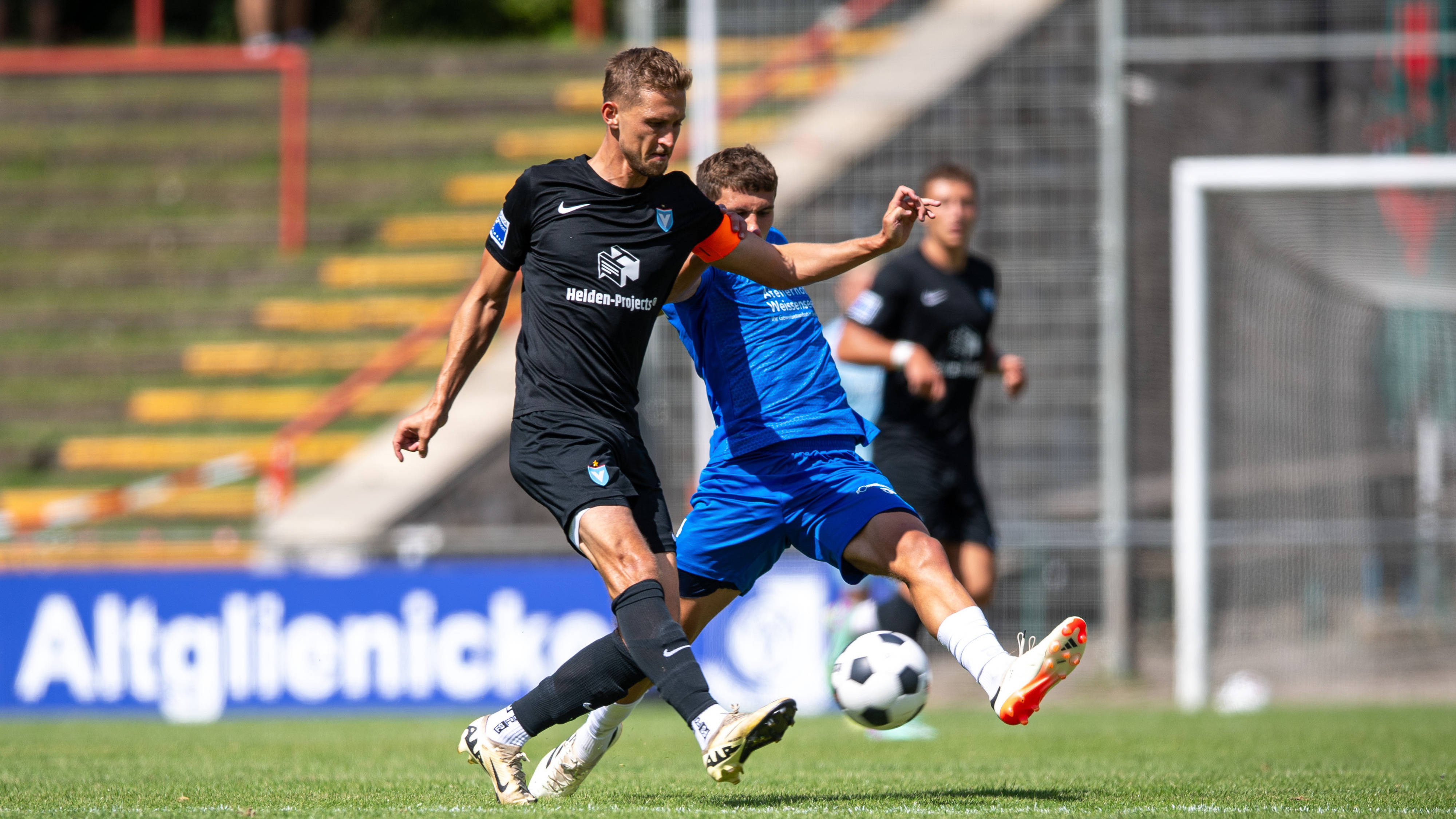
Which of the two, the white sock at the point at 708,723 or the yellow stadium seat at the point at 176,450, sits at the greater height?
the white sock at the point at 708,723

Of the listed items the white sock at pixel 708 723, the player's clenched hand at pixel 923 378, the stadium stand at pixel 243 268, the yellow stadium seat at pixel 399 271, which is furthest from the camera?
the yellow stadium seat at pixel 399 271

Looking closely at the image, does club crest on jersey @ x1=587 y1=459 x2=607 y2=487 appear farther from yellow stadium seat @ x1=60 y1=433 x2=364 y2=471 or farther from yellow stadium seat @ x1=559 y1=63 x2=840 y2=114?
yellow stadium seat @ x1=60 y1=433 x2=364 y2=471

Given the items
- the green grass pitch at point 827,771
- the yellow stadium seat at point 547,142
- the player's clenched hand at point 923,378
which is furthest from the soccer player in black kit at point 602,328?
the yellow stadium seat at point 547,142

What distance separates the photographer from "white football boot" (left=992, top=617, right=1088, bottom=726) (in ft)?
15.0

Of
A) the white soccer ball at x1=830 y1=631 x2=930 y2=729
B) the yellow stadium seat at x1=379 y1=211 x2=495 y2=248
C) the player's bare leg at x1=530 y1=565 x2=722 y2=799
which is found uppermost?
the yellow stadium seat at x1=379 y1=211 x2=495 y2=248

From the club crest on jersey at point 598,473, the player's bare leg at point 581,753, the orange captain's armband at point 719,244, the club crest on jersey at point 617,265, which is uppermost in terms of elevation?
the orange captain's armband at point 719,244

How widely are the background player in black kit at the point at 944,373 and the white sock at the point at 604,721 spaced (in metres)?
2.58

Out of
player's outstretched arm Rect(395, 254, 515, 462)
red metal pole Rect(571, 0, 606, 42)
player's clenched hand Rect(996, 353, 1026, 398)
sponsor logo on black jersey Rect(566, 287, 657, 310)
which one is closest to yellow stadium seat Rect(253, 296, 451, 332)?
red metal pole Rect(571, 0, 606, 42)

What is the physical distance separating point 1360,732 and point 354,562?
6.60 m

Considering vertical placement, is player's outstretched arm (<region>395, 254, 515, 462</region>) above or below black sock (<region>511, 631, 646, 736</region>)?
above

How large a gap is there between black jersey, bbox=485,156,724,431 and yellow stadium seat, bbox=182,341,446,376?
10844mm

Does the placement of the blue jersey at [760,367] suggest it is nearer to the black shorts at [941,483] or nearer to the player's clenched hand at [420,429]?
the player's clenched hand at [420,429]

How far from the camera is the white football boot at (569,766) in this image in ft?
16.9

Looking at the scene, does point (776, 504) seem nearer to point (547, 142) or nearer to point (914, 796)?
point (914, 796)
